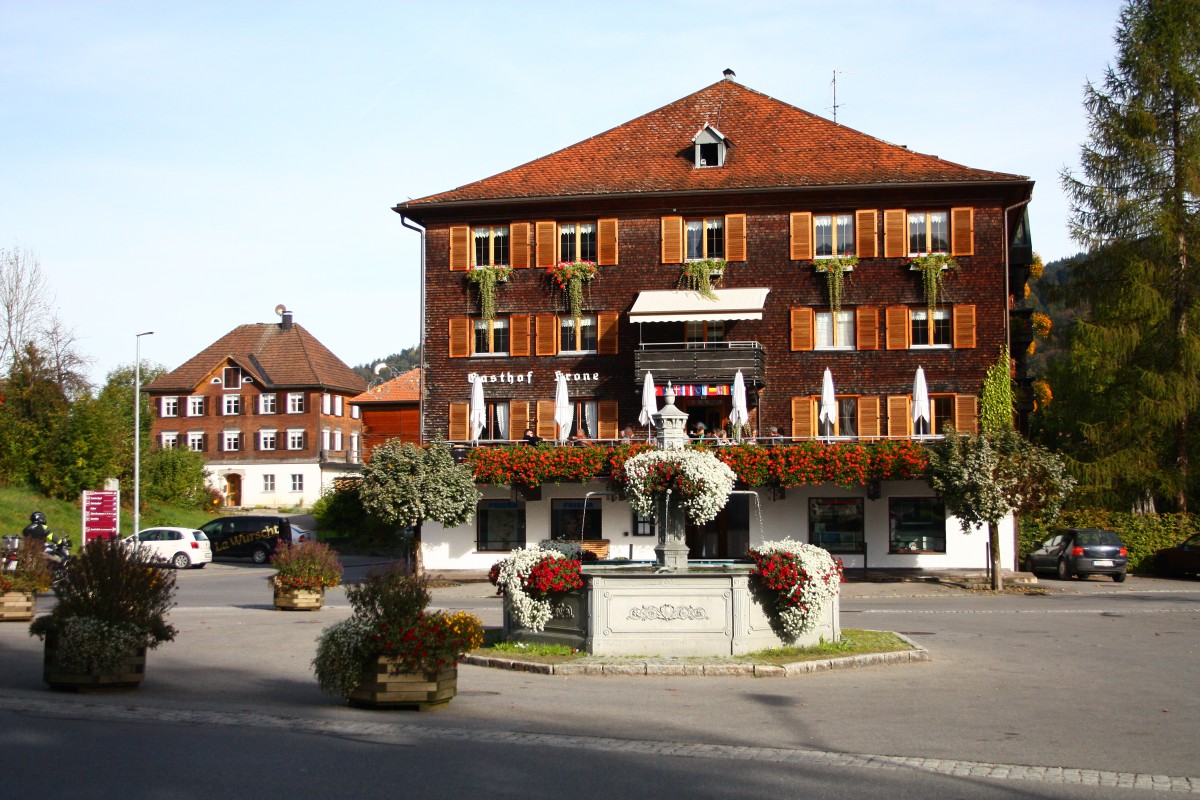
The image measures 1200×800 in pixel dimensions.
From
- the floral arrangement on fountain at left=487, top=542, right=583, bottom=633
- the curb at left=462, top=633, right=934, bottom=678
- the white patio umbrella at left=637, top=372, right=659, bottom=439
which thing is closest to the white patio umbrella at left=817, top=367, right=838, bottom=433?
the white patio umbrella at left=637, top=372, right=659, bottom=439

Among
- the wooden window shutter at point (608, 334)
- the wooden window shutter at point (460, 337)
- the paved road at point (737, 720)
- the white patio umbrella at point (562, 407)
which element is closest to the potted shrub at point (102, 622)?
the paved road at point (737, 720)

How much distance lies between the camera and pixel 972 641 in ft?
66.4

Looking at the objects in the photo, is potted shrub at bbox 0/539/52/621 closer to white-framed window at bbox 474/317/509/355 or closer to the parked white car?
white-framed window at bbox 474/317/509/355

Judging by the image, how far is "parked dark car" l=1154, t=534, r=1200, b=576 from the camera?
3741 cm

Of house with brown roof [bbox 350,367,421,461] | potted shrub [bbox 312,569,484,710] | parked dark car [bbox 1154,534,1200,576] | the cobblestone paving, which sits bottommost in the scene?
parked dark car [bbox 1154,534,1200,576]

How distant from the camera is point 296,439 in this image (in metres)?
81.2

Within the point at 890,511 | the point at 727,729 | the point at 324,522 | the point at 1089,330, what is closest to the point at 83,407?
the point at 324,522

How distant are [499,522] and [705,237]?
37.7ft

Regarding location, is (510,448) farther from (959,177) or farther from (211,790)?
(211,790)

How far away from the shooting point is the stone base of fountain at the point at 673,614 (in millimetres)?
16312

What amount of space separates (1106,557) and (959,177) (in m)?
12.6

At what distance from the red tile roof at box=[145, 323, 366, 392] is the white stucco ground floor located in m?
43.8

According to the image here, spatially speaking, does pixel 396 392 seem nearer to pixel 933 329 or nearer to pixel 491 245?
pixel 491 245

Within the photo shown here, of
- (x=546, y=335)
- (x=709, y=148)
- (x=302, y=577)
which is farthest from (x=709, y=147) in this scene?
(x=302, y=577)
